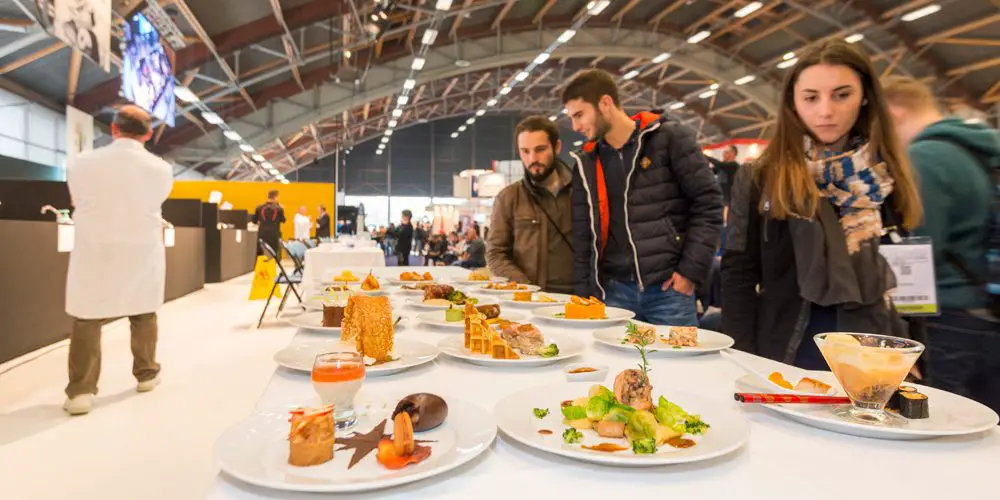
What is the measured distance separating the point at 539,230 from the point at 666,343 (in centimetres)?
169

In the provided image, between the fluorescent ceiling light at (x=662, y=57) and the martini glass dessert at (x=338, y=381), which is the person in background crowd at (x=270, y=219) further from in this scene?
the martini glass dessert at (x=338, y=381)

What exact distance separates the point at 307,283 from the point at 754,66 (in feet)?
44.6

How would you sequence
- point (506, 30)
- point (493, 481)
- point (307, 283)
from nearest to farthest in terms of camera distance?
point (493, 481), point (307, 283), point (506, 30)

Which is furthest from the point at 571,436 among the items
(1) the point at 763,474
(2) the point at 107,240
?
(2) the point at 107,240

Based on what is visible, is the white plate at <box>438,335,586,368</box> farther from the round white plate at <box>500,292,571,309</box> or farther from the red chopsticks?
the round white plate at <box>500,292,571,309</box>

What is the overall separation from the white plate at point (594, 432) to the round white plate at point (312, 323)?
0.80 meters

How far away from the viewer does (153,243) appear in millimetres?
3502

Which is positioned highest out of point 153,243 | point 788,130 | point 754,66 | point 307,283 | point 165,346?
point 754,66

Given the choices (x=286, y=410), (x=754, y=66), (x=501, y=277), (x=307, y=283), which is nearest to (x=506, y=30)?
(x=754, y=66)

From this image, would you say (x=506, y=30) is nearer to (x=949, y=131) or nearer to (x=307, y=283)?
(x=307, y=283)

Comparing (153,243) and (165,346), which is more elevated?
(153,243)

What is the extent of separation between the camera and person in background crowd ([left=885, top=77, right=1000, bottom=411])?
1.59 meters

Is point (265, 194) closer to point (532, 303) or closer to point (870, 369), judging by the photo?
point (532, 303)

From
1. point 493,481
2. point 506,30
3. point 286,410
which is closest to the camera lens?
point 493,481
